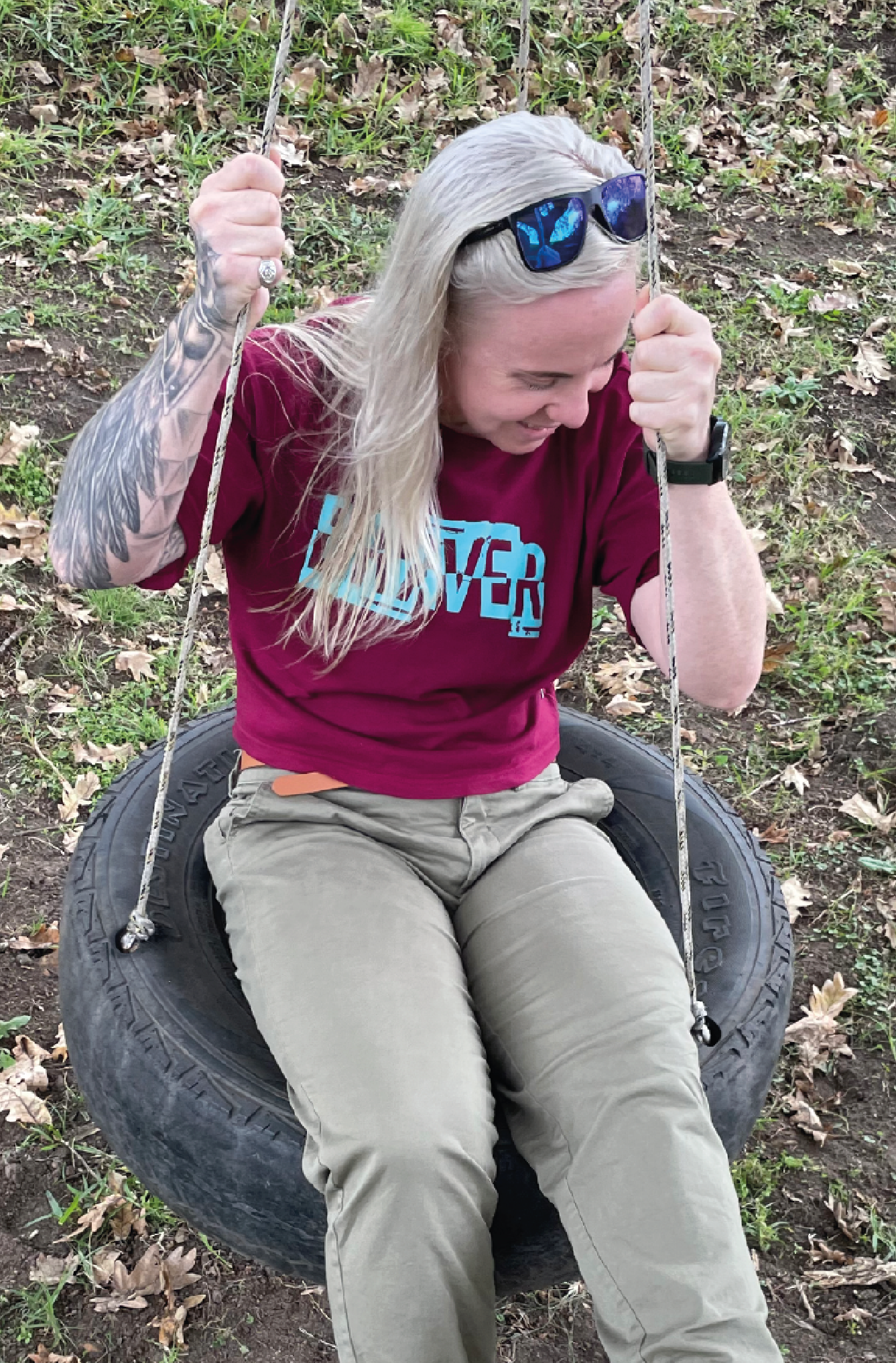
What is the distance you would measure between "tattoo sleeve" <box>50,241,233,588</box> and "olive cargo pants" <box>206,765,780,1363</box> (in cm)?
44

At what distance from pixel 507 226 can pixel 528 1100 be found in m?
1.20

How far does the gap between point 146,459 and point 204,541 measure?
0.14 m

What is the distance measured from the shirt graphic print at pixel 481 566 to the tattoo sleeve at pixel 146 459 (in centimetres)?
24

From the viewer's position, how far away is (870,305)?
17.8ft

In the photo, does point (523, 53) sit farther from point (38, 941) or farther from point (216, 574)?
point (216, 574)

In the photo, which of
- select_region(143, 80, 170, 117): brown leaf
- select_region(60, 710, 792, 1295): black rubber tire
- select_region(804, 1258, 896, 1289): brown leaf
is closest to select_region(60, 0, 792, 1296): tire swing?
select_region(60, 710, 792, 1295): black rubber tire

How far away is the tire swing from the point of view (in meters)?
1.73

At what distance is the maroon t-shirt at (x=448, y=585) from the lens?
196cm

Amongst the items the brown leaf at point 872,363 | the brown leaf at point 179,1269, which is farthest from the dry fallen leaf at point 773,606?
the brown leaf at point 179,1269

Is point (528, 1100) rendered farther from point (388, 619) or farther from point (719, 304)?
point (719, 304)

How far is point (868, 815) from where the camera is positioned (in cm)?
347

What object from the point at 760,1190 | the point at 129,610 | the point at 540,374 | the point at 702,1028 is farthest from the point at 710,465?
the point at 129,610

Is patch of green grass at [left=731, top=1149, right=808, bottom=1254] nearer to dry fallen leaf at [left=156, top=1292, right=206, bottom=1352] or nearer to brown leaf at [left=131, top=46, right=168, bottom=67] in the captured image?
dry fallen leaf at [left=156, top=1292, right=206, bottom=1352]


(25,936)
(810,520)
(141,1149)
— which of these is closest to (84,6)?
(810,520)
